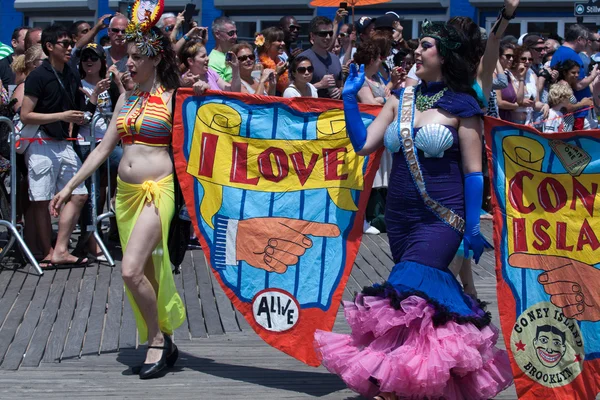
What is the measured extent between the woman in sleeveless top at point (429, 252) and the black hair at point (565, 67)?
24.4 ft

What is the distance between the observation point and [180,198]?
5.84 m

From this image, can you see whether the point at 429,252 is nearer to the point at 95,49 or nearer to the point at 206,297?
the point at 206,297

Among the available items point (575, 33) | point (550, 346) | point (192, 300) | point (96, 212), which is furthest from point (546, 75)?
point (550, 346)

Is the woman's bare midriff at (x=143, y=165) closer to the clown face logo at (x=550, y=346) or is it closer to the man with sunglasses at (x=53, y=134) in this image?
the clown face logo at (x=550, y=346)

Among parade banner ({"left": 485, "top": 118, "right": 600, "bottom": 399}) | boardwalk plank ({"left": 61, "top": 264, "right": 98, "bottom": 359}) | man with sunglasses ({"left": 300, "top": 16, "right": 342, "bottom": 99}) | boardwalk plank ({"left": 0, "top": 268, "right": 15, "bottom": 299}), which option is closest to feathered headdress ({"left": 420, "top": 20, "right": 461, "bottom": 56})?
parade banner ({"left": 485, "top": 118, "right": 600, "bottom": 399})

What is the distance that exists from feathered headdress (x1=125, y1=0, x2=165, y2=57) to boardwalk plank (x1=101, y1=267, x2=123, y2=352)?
190cm

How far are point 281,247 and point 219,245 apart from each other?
1.27 ft

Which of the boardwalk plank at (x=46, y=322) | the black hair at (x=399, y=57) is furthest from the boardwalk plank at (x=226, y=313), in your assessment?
the black hair at (x=399, y=57)

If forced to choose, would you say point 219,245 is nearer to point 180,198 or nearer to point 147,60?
point 180,198

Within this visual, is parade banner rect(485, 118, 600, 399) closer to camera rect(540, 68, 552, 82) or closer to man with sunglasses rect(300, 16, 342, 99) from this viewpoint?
man with sunglasses rect(300, 16, 342, 99)

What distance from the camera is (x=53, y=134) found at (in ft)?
28.2

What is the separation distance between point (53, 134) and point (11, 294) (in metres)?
1.65

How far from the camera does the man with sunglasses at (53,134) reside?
27.7 ft

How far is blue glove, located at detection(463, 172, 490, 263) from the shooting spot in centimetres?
498
